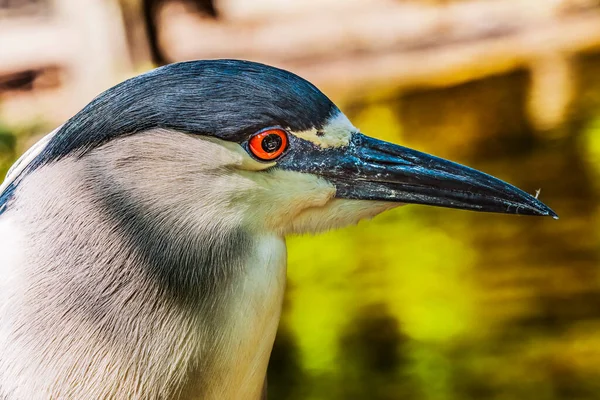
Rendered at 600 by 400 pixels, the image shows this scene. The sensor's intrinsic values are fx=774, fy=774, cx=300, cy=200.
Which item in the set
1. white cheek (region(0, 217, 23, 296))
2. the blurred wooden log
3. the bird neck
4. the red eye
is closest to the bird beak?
the red eye

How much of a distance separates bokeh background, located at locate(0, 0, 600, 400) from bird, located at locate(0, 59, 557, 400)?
1680 millimetres

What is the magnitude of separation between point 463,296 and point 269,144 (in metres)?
2.13

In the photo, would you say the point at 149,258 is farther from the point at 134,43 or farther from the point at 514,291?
the point at 134,43

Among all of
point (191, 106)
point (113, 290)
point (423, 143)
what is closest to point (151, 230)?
point (113, 290)

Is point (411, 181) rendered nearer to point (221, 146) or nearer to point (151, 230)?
point (221, 146)

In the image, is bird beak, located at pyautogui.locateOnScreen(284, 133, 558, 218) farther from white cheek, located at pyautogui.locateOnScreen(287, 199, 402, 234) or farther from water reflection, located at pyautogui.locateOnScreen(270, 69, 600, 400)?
water reflection, located at pyautogui.locateOnScreen(270, 69, 600, 400)

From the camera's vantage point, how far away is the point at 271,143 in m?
1.51

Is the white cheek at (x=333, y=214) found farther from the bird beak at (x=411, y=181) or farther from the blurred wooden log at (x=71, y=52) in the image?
the blurred wooden log at (x=71, y=52)

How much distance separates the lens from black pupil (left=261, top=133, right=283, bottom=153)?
1.50 m

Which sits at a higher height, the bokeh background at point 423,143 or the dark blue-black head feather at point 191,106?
the bokeh background at point 423,143

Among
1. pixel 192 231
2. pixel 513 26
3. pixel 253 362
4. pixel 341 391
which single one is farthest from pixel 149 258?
pixel 513 26

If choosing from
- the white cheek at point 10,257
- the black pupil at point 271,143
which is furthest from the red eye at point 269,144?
the white cheek at point 10,257

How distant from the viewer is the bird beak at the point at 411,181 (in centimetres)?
159

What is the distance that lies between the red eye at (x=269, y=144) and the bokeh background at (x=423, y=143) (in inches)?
69.8
